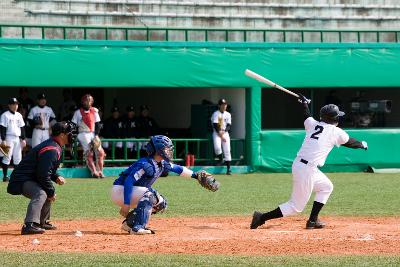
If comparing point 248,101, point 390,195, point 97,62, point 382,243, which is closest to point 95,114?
point 97,62

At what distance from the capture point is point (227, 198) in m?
16.6

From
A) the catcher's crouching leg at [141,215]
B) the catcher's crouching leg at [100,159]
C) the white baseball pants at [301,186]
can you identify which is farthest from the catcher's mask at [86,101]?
the catcher's crouching leg at [141,215]

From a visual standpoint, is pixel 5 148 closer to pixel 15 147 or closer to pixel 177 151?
pixel 15 147

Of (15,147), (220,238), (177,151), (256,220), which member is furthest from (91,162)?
(220,238)

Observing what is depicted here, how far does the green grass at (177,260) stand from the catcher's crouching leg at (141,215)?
1.61 meters

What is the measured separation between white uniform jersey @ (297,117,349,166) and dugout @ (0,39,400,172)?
34.0 ft

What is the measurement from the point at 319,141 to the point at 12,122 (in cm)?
1001

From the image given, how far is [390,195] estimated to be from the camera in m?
17.0

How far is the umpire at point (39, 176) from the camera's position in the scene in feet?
36.3

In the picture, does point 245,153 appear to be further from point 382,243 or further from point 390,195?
point 382,243

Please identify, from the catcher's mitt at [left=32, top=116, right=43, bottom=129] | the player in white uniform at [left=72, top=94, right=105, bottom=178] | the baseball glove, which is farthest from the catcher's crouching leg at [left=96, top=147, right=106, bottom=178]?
the baseball glove

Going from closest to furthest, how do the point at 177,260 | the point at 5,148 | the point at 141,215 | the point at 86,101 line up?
1. the point at 177,260
2. the point at 141,215
3. the point at 5,148
4. the point at 86,101

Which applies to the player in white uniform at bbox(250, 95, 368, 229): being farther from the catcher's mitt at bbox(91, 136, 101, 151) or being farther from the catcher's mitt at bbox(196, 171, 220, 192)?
the catcher's mitt at bbox(91, 136, 101, 151)

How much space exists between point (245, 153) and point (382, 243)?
42.2ft
